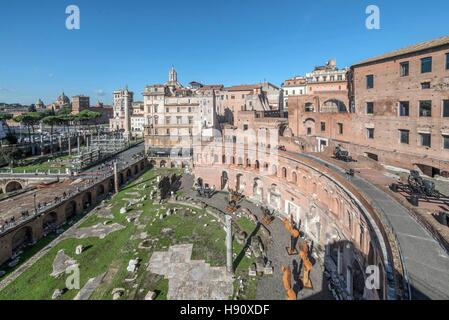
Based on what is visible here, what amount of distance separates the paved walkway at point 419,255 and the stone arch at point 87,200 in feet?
112

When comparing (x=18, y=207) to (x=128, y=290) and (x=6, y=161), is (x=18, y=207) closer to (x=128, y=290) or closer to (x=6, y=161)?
(x=128, y=290)

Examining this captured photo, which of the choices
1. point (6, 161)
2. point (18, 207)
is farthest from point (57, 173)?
point (6, 161)

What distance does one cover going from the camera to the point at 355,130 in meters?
30.5

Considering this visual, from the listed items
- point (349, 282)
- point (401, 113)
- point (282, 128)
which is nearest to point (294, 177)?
point (401, 113)

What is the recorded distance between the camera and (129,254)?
2344 cm

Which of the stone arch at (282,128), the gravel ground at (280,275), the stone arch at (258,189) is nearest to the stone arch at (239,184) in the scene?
the stone arch at (258,189)

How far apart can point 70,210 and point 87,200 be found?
390 cm

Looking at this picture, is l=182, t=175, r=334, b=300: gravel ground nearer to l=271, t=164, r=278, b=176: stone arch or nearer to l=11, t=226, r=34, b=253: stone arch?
l=271, t=164, r=278, b=176: stone arch

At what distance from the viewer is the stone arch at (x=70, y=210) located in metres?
32.0

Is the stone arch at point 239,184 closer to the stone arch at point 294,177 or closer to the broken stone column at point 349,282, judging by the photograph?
the stone arch at point 294,177

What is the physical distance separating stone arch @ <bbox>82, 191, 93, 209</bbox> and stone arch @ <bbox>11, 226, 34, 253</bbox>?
892cm

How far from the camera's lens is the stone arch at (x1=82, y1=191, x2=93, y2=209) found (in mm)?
35500
